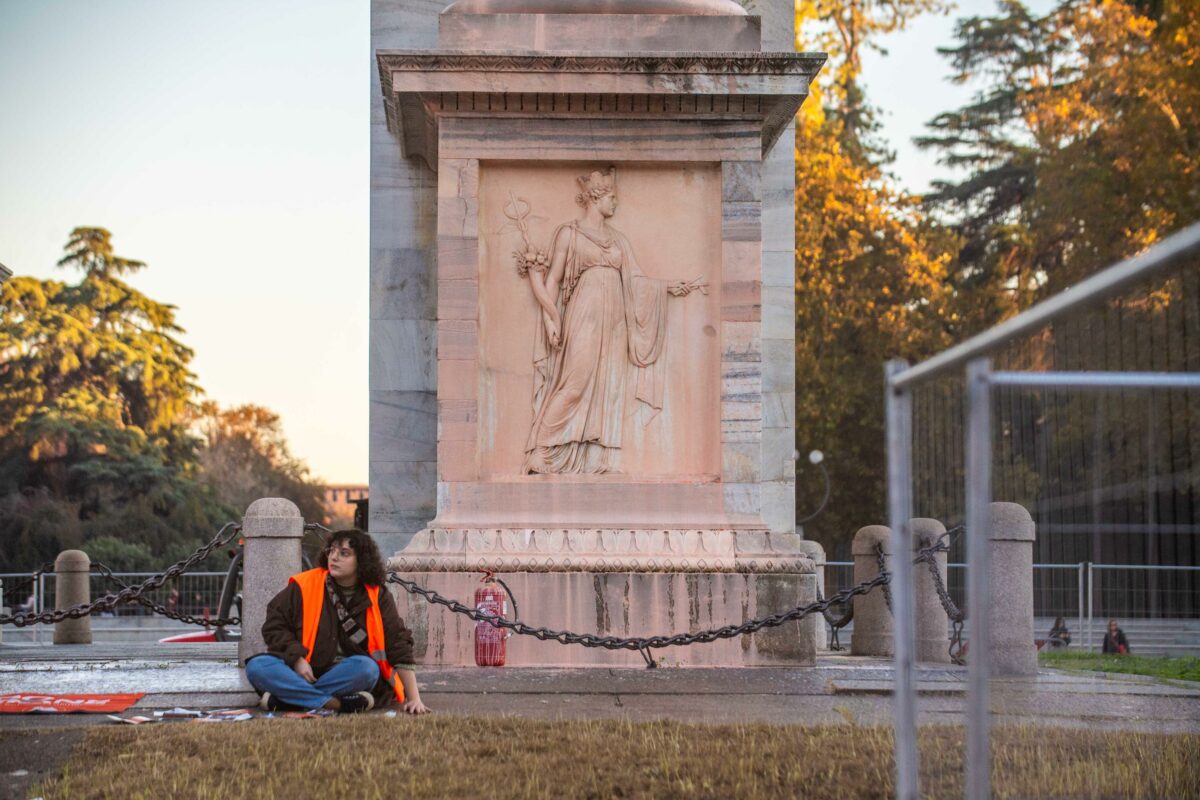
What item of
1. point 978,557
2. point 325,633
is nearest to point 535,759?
point 325,633

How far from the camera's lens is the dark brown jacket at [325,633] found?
33.1 ft

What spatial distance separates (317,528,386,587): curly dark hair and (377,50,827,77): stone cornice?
17.2 feet

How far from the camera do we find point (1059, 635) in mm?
11078

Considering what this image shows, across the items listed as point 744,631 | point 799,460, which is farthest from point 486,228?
point 799,460

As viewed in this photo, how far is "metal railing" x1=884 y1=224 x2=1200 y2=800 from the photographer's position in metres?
4.20

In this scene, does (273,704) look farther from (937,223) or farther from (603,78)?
(937,223)

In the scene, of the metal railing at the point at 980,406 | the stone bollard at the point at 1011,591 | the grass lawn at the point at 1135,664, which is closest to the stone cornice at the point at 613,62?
the stone bollard at the point at 1011,591

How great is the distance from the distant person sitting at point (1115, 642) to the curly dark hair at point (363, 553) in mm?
4449

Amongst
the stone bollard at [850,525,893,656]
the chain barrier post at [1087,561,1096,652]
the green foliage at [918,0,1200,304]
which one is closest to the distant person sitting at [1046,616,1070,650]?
the chain barrier post at [1087,561,1096,652]

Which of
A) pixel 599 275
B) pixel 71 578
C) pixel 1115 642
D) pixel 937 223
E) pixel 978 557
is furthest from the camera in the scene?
pixel 937 223

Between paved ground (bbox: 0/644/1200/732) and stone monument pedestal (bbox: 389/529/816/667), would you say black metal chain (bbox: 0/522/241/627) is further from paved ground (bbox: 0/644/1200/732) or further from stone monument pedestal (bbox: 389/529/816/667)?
stone monument pedestal (bbox: 389/529/816/667)

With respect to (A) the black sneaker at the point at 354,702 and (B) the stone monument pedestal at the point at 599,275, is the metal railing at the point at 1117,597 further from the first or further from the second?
(B) the stone monument pedestal at the point at 599,275

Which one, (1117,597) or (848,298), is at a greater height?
(848,298)

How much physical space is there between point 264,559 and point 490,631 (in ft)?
6.47
